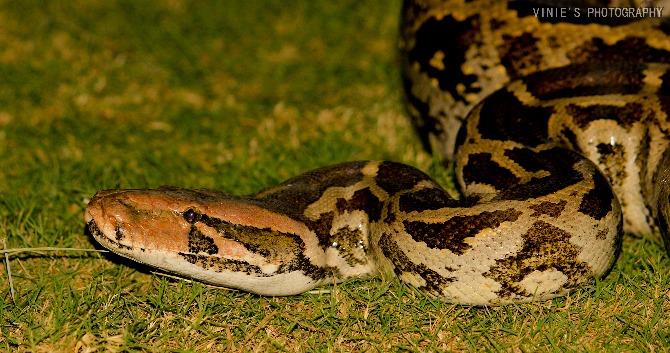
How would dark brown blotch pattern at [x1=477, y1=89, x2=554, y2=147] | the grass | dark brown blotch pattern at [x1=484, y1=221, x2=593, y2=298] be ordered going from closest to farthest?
dark brown blotch pattern at [x1=484, y1=221, x2=593, y2=298], the grass, dark brown blotch pattern at [x1=477, y1=89, x2=554, y2=147]

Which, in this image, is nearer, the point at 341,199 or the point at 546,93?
the point at 341,199

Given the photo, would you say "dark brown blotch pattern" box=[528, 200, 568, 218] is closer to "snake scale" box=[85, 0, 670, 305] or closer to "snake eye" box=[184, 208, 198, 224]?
"snake scale" box=[85, 0, 670, 305]

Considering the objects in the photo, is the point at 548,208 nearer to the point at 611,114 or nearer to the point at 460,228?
the point at 460,228

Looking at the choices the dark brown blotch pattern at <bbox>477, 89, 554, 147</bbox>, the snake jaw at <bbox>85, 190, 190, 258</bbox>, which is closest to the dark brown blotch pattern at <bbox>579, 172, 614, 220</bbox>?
the dark brown blotch pattern at <bbox>477, 89, 554, 147</bbox>

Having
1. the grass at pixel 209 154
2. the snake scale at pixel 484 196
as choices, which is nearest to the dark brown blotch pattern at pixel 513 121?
the snake scale at pixel 484 196

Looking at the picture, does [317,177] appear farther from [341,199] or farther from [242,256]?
[242,256]

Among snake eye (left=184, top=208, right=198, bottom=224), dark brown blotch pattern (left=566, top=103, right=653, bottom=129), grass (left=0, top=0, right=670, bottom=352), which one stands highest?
dark brown blotch pattern (left=566, top=103, right=653, bottom=129)

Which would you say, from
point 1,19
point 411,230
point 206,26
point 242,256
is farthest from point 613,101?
point 1,19
